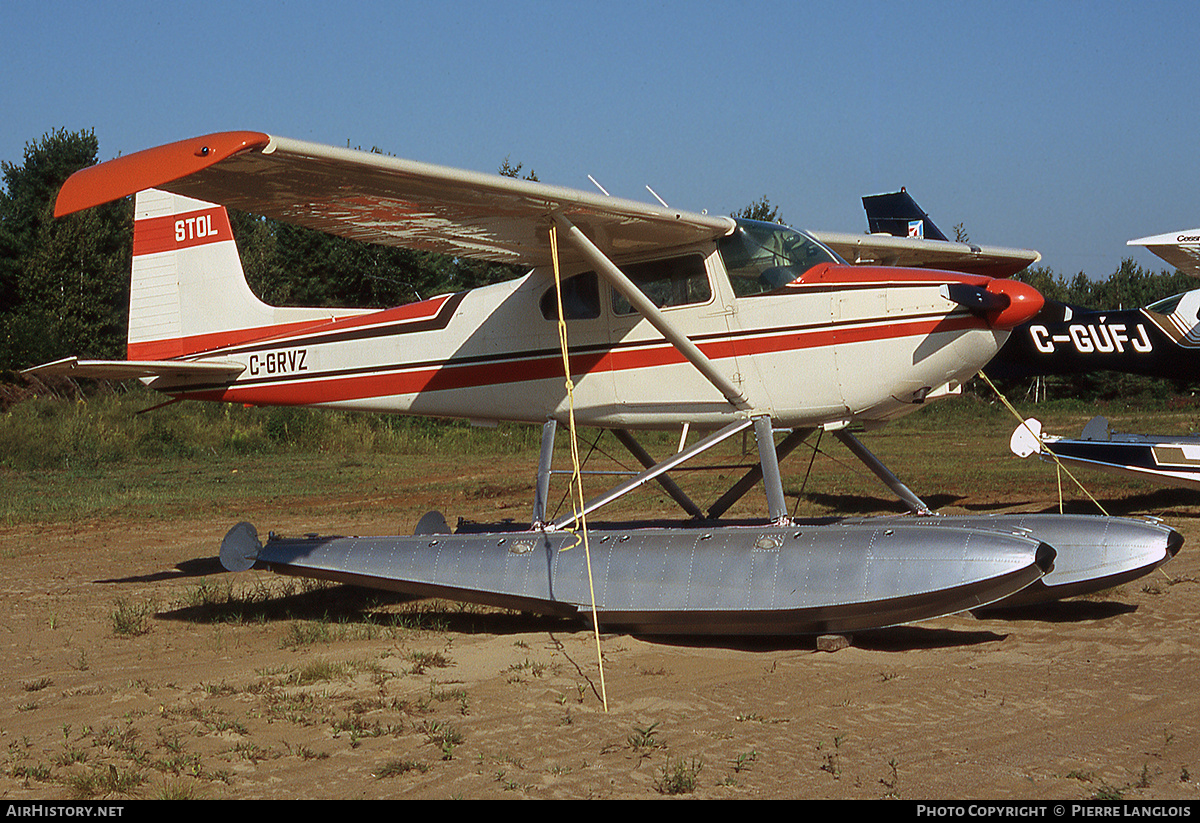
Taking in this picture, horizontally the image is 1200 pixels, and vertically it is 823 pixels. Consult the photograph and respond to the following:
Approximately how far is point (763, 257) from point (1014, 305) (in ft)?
5.96

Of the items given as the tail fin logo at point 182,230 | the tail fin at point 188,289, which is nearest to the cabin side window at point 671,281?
the tail fin at point 188,289

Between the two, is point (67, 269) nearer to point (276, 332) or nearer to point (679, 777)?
point (276, 332)

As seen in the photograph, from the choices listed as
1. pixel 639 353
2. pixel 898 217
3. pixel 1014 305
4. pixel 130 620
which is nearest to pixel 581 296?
pixel 639 353

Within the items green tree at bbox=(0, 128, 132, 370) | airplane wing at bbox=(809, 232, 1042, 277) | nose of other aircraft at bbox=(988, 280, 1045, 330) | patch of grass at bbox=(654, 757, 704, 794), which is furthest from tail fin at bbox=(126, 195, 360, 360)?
green tree at bbox=(0, 128, 132, 370)

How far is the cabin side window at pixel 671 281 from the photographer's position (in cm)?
772

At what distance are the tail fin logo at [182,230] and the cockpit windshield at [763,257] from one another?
17.5 ft

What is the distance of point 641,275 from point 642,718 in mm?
3889

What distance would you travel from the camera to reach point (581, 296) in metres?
8.15

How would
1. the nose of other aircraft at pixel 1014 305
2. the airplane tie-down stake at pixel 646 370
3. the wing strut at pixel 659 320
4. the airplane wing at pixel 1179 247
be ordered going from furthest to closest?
the airplane wing at pixel 1179 247, the wing strut at pixel 659 320, the nose of other aircraft at pixel 1014 305, the airplane tie-down stake at pixel 646 370

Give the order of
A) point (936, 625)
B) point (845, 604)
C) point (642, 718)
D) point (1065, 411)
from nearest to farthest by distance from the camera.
Result: 1. point (642, 718)
2. point (845, 604)
3. point (936, 625)
4. point (1065, 411)

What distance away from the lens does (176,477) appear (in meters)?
18.7

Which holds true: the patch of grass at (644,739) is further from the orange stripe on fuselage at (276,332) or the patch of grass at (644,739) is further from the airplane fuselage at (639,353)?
the orange stripe on fuselage at (276,332)
